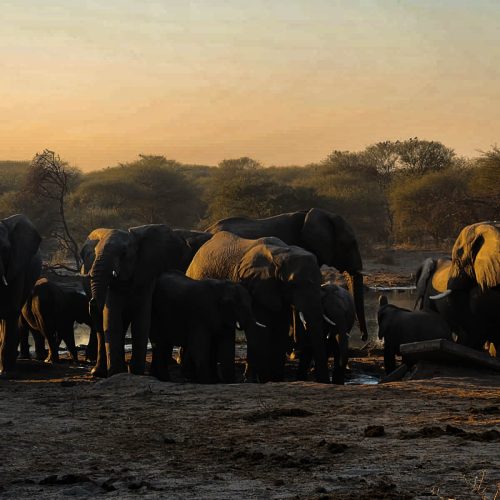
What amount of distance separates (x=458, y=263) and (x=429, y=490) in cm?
720

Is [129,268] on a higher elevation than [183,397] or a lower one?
higher

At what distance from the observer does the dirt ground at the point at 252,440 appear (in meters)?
6.24

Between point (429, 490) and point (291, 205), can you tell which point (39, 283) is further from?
point (291, 205)

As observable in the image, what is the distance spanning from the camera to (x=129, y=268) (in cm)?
1244

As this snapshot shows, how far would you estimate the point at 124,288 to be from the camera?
12461 mm

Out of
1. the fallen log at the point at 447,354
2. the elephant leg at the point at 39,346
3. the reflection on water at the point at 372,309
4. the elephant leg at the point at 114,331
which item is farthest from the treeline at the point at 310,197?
the fallen log at the point at 447,354

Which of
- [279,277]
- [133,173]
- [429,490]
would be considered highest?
[133,173]

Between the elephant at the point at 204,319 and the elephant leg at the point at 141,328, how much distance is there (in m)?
0.15

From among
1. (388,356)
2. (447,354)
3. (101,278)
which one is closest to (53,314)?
(101,278)

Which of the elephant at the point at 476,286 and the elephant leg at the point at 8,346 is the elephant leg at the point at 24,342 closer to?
the elephant leg at the point at 8,346

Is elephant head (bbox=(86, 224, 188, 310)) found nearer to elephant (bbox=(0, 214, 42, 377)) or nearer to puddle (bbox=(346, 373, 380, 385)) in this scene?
elephant (bbox=(0, 214, 42, 377))

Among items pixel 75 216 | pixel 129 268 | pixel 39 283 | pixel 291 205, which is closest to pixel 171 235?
pixel 129 268

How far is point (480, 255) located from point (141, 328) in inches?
158

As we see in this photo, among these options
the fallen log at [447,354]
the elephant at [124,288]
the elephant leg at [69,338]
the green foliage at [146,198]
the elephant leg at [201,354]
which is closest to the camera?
the fallen log at [447,354]
